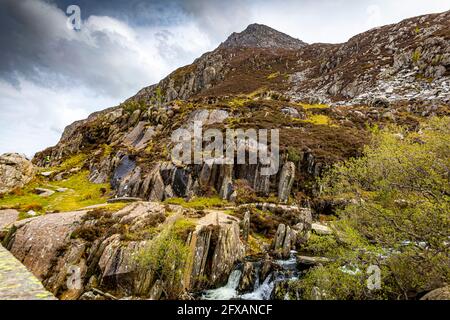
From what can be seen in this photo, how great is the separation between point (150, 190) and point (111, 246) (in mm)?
20589

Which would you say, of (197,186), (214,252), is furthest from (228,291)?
(197,186)

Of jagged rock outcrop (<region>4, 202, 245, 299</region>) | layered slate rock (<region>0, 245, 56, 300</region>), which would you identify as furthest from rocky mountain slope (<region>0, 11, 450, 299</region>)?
layered slate rock (<region>0, 245, 56, 300</region>)

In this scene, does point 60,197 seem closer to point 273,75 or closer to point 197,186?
point 197,186

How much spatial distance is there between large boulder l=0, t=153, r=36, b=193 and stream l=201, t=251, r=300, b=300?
4024cm

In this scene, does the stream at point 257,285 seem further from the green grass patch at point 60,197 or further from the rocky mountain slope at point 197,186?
the green grass patch at point 60,197

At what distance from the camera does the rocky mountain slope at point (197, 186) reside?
24.0 metres

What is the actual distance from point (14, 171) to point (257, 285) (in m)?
46.0

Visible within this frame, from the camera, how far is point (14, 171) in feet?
150

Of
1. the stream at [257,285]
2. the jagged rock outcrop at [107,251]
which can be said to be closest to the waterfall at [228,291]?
the stream at [257,285]

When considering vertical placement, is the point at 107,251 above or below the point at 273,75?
below

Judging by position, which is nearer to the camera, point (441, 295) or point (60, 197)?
point (441, 295)

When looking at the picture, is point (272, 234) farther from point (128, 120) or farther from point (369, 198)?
point (128, 120)

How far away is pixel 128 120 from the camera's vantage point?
77.6 metres
